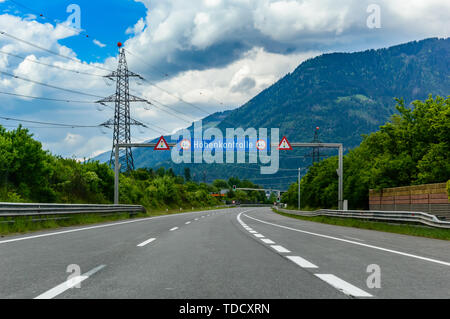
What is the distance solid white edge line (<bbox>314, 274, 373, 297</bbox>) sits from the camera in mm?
5129

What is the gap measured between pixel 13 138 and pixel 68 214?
17.0 meters

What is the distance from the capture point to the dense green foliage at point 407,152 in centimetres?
4153

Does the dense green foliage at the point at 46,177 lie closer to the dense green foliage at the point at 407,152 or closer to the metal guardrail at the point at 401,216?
the metal guardrail at the point at 401,216

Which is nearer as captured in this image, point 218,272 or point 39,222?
Result: point 218,272

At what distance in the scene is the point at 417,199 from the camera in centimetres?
2842

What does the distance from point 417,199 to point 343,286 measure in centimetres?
2514

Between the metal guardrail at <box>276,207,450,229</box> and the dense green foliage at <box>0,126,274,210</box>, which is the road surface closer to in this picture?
the metal guardrail at <box>276,207,450,229</box>

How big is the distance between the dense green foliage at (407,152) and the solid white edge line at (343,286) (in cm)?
3773

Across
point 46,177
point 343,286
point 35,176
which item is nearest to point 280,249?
point 343,286

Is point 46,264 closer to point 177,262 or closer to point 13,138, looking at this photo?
point 177,262

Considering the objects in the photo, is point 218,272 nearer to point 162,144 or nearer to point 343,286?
point 343,286

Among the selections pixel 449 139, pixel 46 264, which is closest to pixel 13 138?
pixel 46 264

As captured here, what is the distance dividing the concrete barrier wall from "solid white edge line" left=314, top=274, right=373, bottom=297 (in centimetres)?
1978

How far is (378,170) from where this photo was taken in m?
46.9
